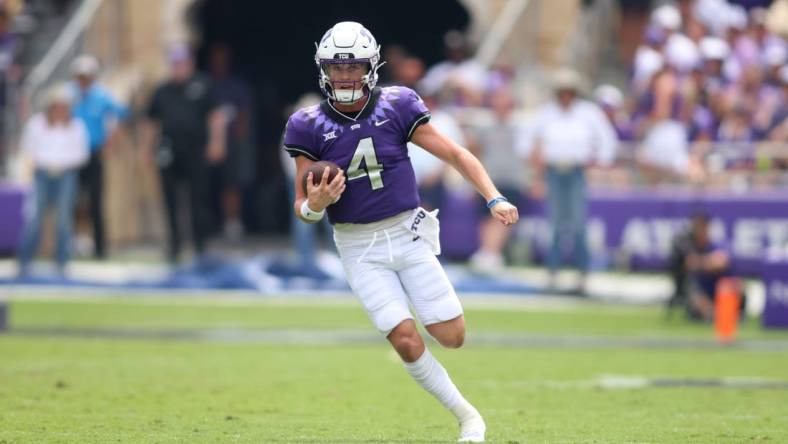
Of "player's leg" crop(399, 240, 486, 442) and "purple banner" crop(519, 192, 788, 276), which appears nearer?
"player's leg" crop(399, 240, 486, 442)

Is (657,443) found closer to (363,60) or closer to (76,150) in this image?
(363,60)

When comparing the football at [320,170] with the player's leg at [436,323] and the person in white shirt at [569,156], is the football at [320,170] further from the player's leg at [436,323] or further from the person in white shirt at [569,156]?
the person in white shirt at [569,156]

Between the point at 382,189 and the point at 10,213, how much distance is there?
49.3 feet

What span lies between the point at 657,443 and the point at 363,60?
252 cm

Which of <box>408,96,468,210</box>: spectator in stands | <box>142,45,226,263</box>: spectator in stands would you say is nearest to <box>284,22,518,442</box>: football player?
<box>408,96,468,210</box>: spectator in stands

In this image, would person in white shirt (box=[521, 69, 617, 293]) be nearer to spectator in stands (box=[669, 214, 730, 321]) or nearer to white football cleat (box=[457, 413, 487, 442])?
spectator in stands (box=[669, 214, 730, 321])

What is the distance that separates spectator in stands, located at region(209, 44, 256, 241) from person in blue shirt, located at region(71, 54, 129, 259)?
6.93 ft

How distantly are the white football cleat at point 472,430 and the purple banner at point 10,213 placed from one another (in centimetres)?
1518

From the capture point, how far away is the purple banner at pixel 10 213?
74.9ft

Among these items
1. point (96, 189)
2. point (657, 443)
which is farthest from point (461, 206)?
point (657, 443)

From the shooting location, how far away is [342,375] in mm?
12492

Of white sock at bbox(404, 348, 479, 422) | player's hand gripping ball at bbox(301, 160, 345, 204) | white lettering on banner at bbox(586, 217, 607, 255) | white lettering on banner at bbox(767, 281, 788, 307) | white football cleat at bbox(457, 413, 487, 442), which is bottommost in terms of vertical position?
white lettering on banner at bbox(586, 217, 607, 255)

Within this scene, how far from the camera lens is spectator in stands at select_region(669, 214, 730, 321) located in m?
16.9

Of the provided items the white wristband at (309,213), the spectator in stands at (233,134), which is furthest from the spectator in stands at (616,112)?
the white wristband at (309,213)
